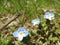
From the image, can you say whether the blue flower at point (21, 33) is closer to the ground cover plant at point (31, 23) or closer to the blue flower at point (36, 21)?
the ground cover plant at point (31, 23)

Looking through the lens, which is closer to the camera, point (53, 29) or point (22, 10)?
point (53, 29)

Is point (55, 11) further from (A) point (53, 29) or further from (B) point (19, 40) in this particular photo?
(B) point (19, 40)

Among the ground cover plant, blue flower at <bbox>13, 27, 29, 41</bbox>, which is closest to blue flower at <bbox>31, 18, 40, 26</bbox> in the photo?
the ground cover plant

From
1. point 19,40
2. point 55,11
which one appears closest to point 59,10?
point 55,11

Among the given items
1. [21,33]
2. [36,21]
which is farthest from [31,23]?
[21,33]

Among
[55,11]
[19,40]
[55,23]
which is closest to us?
[19,40]

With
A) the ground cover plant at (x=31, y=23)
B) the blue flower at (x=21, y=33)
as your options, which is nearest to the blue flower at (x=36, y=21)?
the ground cover plant at (x=31, y=23)

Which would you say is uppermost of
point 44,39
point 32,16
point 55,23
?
point 32,16

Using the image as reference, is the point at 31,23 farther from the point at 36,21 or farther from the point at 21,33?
the point at 21,33

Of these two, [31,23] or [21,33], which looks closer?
[21,33]
